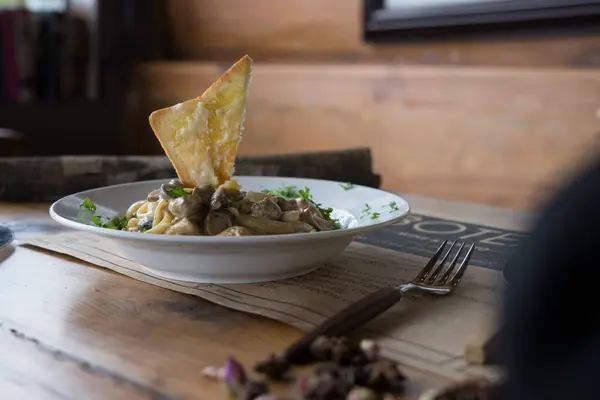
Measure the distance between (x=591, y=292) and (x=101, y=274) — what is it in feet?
2.10

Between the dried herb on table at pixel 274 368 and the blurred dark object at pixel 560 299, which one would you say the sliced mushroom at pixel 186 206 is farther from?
the blurred dark object at pixel 560 299

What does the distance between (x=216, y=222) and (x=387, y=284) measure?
0.20 metres

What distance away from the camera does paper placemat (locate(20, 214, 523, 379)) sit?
0.60 m

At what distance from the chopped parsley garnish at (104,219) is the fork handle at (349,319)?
37 cm

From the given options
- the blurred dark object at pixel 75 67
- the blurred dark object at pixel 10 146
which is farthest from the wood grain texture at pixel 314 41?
the blurred dark object at pixel 10 146

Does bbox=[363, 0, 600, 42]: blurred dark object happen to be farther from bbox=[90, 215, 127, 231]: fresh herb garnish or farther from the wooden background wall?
bbox=[90, 215, 127, 231]: fresh herb garnish

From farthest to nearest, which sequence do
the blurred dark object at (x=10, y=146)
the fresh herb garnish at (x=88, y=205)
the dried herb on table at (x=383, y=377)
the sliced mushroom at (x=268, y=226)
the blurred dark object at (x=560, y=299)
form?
the blurred dark object at (x=10, y=146) < the fresh herb garnish at (x=88, y=205) < the sliced mushroom at (x=268, y=226) < the dried herb on table at (x=383, y=377) < the blurred dark object at (x=560, y=299)

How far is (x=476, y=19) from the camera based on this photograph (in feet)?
6.10

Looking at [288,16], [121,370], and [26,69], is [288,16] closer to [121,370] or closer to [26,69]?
[26,69]

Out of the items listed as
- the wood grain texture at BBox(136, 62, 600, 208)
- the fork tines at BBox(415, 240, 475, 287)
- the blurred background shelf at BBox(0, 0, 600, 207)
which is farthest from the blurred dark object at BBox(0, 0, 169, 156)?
the fork tines at BBox(415, 240, 475, 287)

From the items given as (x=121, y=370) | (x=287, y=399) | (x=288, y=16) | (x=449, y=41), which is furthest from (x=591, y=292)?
(x=288, y=16)

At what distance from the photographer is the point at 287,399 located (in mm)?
494

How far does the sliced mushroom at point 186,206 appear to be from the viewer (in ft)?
2.60


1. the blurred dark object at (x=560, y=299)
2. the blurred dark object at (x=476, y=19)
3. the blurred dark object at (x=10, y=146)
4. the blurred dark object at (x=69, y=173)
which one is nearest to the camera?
the blurred dark object at (x=560, y=299)
